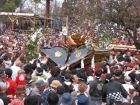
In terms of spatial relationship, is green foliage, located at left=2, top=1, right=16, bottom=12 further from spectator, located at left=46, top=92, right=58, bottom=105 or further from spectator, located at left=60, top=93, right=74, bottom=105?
spectator, located at left=46, top=92, right=58, bottom=105

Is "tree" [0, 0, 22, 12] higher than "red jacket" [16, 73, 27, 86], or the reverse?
"tree" [0, 0, 22, 12]

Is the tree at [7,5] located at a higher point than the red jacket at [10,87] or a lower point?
higher

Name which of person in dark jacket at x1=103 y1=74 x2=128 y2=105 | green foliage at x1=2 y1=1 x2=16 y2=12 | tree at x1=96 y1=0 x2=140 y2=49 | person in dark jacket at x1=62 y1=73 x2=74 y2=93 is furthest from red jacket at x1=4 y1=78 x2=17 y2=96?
green foliage at x1=2 y1=1 x2=16 y2=12

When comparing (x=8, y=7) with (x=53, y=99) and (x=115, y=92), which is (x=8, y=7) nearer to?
(x=115, y=92)

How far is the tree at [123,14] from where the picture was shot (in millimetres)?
17000

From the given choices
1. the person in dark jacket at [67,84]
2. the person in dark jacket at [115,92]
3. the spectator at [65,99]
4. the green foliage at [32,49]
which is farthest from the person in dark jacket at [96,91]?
the green foliage at [32,49]

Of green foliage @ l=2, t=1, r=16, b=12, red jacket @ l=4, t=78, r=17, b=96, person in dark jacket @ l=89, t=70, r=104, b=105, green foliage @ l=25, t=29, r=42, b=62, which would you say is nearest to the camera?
red jacket @ l=4, t=78, r=17, b=96

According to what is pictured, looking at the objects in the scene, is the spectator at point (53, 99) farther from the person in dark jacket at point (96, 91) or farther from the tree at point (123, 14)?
the tree at point (123, 14)

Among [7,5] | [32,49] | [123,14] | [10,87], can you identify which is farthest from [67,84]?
[7,5]

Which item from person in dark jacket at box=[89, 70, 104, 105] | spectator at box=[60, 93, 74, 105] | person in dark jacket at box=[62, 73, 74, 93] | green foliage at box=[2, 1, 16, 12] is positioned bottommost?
person in dark jacket at box=[89, 70, 104, 105]

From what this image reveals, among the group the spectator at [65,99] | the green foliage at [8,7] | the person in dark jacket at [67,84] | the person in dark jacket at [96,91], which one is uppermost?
the green foliage at [8,7]

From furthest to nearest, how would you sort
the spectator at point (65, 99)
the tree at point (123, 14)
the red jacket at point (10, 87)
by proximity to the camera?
the tree at point (123, 14) < the red jacket at point (10, 87) < the spectator at point (65, 99)

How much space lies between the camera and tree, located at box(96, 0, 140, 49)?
1700 cm

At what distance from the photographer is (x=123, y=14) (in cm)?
1748
